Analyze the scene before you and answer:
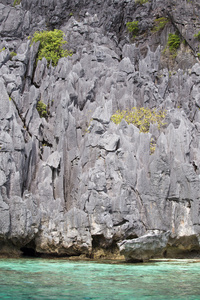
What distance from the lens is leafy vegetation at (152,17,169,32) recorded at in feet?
177

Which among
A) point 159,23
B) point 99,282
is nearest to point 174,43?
point 159,23

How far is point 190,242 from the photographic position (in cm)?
2595

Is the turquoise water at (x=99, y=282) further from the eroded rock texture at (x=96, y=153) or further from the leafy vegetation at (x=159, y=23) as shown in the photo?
the leafy vegetation at (x=159, y=23)

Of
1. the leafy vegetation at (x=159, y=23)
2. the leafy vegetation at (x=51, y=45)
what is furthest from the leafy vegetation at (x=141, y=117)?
the leafy vegetation at (x=159, y=23)

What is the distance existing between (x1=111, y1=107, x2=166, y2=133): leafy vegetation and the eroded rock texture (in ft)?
4.16

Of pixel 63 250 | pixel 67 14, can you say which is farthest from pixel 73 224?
pixel 67 14

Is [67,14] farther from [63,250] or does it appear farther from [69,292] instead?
[69,292]

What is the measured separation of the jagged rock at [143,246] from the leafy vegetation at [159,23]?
127 ft

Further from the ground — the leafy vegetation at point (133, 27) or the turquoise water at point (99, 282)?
the leafy vegetation at point (133, 27)

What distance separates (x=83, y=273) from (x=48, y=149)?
1654 cm

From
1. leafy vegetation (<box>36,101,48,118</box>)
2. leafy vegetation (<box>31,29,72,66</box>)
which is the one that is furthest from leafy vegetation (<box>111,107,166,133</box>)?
leafy vegetation (<box>31,29,72,66</box>)

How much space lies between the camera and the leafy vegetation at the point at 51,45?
160 ft

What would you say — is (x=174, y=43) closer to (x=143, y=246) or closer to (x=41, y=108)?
(x=41, y=108)

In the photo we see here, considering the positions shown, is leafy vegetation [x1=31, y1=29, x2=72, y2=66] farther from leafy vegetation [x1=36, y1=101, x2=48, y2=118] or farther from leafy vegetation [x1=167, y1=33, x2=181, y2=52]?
leafy vegetation [x1=167, y1=33, x2=181, y2=52]
